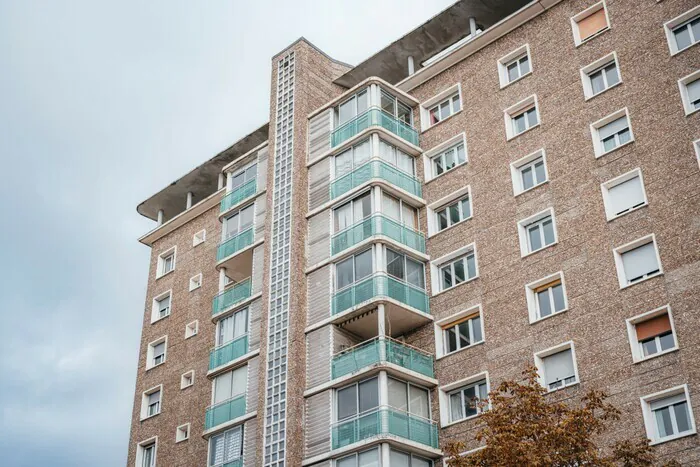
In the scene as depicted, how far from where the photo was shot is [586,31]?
3553cm

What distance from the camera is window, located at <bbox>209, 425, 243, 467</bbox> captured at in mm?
35875

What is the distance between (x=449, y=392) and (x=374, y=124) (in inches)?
440

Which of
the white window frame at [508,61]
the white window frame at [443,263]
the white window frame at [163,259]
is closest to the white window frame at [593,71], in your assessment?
the white window frame at [508,61]

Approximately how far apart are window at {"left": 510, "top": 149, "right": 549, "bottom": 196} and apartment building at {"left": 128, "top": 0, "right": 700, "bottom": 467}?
0.23ft

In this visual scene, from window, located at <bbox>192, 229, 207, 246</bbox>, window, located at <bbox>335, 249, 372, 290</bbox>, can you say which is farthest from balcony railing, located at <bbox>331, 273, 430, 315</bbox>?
window, located at <bbox>192, 229, 207, 246</bbox>

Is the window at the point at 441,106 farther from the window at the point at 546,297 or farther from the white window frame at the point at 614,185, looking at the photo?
the window at the point at 546,297

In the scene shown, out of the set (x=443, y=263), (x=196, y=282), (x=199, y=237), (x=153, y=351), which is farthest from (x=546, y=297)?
(x=153, y=351)

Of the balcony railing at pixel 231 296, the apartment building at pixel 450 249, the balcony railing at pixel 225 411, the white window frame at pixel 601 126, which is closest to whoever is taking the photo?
the apartment building at pixel 450 249

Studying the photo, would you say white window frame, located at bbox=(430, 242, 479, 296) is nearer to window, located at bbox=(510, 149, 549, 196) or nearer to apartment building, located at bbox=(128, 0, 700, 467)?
apartment building, located at bbox=(128, 0, 700, 467)

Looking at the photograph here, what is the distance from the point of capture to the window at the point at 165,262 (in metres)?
48.0

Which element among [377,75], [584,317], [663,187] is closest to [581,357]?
[584,317]

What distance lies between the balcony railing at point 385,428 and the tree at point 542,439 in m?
5.66

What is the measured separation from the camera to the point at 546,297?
104ft

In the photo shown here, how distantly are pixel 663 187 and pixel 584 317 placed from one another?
461 centimetres
